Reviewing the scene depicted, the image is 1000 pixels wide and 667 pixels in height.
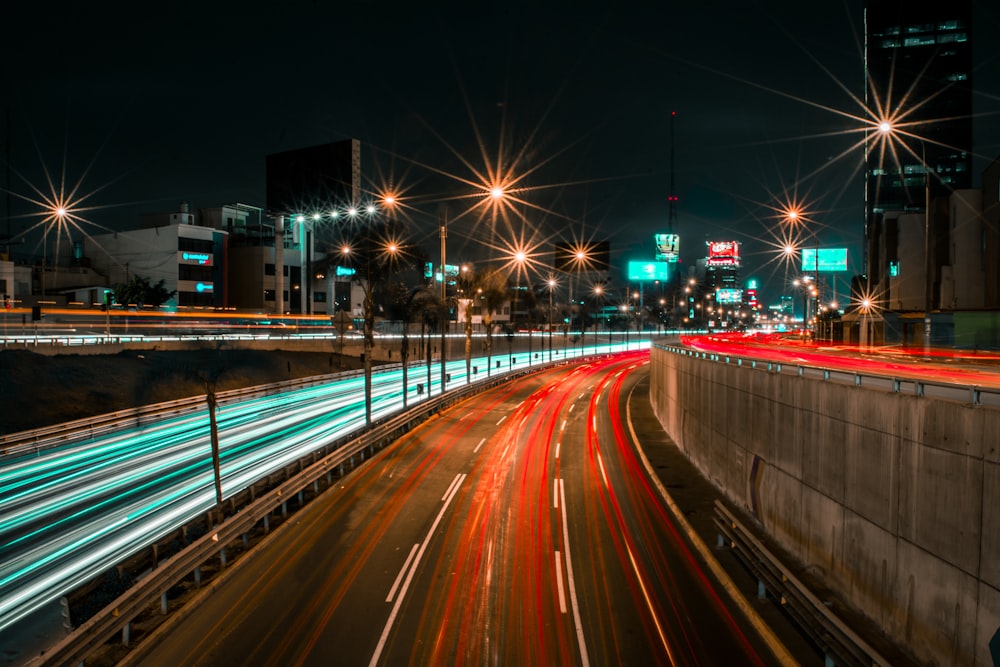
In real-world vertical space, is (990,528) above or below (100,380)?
above

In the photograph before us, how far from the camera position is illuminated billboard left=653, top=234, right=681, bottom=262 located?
140 meters

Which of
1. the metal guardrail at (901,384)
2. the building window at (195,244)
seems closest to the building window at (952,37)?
the building window at (195,244)

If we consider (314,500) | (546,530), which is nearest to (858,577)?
(546,530)

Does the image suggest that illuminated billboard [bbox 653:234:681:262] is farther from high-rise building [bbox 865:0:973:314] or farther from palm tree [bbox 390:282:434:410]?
palm tree [bbox 390:282:434:410]

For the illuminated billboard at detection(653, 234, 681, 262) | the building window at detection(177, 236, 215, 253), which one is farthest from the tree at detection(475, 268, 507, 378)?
the illuminated billboard at detection(653, 234, 681, 262)

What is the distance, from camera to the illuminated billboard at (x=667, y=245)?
140 meters

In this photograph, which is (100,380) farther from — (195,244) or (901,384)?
(195,244)

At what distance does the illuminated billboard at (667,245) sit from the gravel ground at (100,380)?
11243 cm

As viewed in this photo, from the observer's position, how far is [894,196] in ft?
428

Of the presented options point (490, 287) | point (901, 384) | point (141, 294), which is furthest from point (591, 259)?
point (901, 384)

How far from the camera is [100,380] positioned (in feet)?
108

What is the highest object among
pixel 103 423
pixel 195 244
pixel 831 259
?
pixel 195 244

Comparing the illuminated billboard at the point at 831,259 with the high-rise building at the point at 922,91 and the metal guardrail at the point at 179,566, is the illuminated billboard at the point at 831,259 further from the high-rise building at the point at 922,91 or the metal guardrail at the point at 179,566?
the metal guardrail at the point at 179,566

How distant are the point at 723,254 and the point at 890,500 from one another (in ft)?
636
